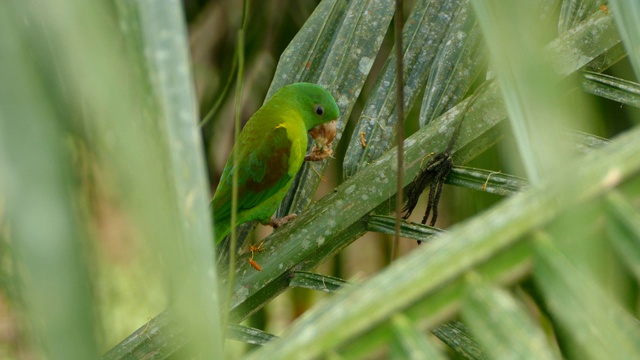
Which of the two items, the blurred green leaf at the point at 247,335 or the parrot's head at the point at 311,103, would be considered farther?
the parrot's head at the point at 311,103

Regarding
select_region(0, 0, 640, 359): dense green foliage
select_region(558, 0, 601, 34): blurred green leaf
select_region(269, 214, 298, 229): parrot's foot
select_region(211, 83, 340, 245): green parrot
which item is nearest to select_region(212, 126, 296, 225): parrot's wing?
select_region(211, 83, 340, 245): green parrot

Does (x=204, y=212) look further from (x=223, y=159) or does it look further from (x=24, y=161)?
(x=223, y=159)

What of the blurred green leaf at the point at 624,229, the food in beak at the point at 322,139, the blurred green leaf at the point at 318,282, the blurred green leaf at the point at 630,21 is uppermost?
the food in beak at the point at 322,139

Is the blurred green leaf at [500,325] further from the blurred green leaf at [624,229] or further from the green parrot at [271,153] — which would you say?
the green parrot at [271,153]

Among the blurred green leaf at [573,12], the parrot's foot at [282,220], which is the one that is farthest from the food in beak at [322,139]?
the blurred green leaf at [573,12]

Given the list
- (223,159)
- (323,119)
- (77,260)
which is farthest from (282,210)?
(77,260)

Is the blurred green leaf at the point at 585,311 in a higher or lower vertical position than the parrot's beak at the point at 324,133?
lower

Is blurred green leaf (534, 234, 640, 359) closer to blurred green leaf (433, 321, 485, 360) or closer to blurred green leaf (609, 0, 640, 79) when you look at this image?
blurred green leaf (609, 0, 640, 79)

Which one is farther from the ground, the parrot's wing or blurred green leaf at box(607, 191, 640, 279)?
the parrot's wing
